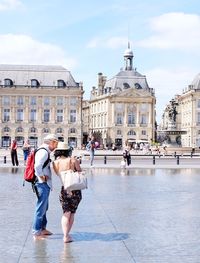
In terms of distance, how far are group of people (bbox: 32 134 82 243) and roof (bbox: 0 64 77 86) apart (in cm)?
10596

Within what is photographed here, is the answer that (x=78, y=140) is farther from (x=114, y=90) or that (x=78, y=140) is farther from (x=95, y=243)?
(x=95, y=243)

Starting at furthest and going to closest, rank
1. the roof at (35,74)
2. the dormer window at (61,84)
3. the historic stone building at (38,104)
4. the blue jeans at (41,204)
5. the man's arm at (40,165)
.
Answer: the dormer window at (61,84), the historic stone building at (38,104), the roof at (35,74), the blue jeans at (41,204), the man's arm at (40,165)

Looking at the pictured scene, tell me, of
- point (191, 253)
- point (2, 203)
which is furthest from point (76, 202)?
Result: point (2, 203)

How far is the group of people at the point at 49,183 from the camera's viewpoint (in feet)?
34.2

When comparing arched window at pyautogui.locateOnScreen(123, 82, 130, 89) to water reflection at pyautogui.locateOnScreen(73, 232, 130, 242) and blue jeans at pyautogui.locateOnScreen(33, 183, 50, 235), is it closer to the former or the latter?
water reflection at pyautogui.locateOnScreen(73, 232, 130, 242)

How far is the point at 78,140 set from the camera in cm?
11831

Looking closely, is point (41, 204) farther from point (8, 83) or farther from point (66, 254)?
point (8, 83)

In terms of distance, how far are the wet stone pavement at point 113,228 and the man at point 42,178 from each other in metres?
0.25

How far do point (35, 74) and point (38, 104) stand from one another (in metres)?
6.15

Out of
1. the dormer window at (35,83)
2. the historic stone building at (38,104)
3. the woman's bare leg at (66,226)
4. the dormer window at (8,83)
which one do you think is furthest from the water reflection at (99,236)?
the dormer window at (8,83)

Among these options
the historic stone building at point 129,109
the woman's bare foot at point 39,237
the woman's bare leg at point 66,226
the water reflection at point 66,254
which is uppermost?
the historic stone building at point 129,109

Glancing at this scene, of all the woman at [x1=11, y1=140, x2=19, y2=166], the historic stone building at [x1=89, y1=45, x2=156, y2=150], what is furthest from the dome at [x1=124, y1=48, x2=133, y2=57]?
the woman at [x1=11, y1=140, x2=19, y2=166]

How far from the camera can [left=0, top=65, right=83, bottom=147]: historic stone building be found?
4569 inches

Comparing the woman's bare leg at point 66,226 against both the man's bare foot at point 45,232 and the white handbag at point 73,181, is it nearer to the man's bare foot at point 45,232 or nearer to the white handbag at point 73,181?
the white handbag at point 73,181
